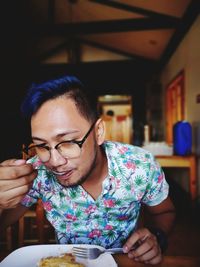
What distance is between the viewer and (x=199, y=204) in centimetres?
431

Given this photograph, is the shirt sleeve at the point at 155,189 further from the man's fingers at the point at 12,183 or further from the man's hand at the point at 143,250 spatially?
the man's fingers at the point at 12,183

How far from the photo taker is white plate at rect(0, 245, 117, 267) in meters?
1.05

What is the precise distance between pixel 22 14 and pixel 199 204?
5654 millimetres

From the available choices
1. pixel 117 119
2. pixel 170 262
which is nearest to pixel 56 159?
pixel 170 262

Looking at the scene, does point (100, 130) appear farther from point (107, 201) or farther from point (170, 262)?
point (170, 262)

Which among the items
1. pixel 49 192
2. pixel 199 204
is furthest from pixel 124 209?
pixel 199 204

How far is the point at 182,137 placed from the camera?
413cm

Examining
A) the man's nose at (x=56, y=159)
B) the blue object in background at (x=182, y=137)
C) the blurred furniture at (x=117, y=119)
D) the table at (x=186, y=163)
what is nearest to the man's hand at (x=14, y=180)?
the man's nose at (x=56, y=159)

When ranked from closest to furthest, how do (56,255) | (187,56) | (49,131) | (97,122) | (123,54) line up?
(56,255), (49,131), (97,122), (187,56), (123,54)

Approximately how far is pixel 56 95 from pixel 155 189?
2.46 feet

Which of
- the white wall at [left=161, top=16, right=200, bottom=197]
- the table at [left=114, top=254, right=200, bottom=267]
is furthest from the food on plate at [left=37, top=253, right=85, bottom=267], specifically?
the white wall at [left=161, top=16, right=200, bottom=197]

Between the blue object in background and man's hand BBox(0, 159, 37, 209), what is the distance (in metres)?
3.39

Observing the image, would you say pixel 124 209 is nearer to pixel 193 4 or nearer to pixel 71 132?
pixel 71 132

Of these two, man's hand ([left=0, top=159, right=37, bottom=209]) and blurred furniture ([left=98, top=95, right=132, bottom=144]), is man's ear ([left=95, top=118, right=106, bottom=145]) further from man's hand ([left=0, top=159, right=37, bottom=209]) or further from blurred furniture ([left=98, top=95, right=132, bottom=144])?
blurred furniture ([left=98, top=95, right=132, bottom=144])
